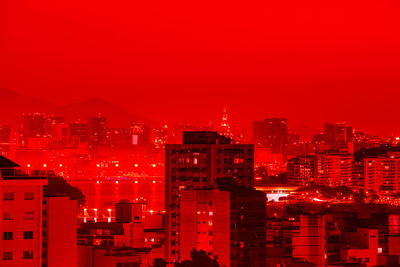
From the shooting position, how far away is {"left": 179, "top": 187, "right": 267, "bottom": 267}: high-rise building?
30.5 ft

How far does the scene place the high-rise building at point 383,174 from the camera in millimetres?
36812

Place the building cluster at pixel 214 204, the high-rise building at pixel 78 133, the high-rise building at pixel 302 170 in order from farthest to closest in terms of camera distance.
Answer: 1. the high-rise building at pixel 78 133
2. the high-rise building at pixel 302 170
3. the building cluster at pixel 214 204

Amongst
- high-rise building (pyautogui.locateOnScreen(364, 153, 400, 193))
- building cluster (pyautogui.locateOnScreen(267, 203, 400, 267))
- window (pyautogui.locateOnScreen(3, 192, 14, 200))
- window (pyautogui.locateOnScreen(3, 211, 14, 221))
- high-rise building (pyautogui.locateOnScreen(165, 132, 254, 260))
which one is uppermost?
high-rise building (pyautogui.locateOnScreen(364, 153, 400, 193))

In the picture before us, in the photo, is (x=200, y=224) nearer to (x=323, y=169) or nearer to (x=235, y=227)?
(x=235, y=227)

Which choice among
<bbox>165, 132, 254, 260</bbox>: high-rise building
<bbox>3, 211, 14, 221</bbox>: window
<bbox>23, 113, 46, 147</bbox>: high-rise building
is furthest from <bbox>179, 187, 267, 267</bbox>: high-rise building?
<bbox>23, 113, 46, 147</bbox>: high-rise building

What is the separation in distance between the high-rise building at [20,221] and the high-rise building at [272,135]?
58134 mm

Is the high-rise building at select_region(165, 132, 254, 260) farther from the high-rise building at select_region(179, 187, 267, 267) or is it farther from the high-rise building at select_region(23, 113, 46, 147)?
the high-rise building at select_region(23, 113, 46, 147)

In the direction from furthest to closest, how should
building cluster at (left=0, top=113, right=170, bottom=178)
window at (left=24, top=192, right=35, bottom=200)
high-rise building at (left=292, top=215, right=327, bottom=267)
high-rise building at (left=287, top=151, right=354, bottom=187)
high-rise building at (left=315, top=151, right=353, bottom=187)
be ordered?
building cluster at (left=0, top=113, right=170, bottom=178) → high-rise building at (left=287, top=151, right=354, bottom=187) → high-rise building at (left=315, top=151, right=353, bottom=187) → high-rise building at (left=292, top=215, right=327, bottom=267) → window at (left=24, top=192, right=35, bottom=200)

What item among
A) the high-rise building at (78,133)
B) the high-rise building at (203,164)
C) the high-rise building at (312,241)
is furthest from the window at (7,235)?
the high-rise building at (78,133)

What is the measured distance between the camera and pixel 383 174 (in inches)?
1465

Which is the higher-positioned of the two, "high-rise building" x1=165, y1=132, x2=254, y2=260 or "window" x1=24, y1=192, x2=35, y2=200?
"high-rise building" x1=165, y1=132, x2=254, y2=260

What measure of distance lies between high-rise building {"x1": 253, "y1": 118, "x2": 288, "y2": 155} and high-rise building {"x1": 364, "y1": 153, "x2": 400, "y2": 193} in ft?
84.4

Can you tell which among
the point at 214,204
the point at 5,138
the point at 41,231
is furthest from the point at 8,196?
the point at 5,138

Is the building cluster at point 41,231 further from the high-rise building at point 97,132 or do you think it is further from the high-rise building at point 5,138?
the high-rise building at point 97,132
